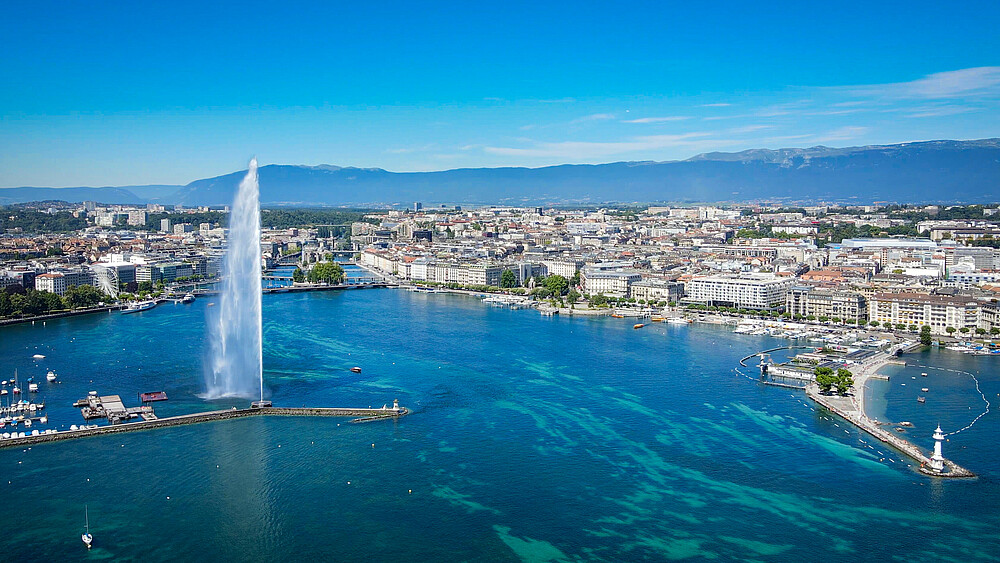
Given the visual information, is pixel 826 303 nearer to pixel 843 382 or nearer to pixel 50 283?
pixel 843 382

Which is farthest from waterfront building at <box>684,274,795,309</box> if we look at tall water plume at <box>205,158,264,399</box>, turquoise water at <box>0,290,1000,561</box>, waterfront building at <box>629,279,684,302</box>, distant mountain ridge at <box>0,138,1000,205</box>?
distant mountain ridge at <box>0,138,1000,205</box>

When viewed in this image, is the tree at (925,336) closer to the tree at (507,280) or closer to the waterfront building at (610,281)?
the waterfront building at (610,281)

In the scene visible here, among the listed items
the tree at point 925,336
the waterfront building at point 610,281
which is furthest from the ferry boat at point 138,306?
the tree at point 925,336

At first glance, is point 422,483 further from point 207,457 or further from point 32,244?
point 32,244

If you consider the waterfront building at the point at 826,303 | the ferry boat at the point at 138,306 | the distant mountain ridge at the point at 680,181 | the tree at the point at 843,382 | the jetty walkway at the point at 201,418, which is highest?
the distant mountain ridge at the point at 680,181

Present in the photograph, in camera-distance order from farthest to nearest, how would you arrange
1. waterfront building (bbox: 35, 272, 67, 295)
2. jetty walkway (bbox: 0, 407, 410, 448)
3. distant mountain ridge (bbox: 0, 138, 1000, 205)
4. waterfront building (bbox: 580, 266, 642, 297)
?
distant mountain ridge (bbox: 0, 138, 1000, 205) → waterfront building (bbox: 580, 266, 642, 297) → waterfront building (bbox: 35, 272, 67, 295) → jetty walkway (bbox: 0, 407, 410, 448)

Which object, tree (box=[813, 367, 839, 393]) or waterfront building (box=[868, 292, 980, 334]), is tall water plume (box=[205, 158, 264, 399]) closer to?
tree (box=[813, 367, 839, 393])

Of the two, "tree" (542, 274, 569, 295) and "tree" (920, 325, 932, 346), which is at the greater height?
"tree" (542, 274, 569, 295)
